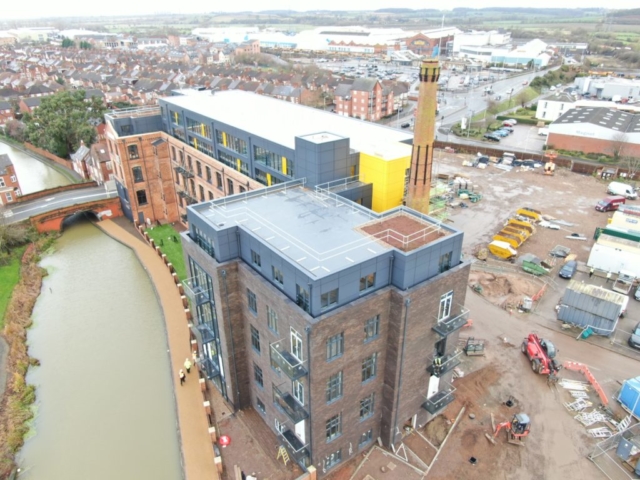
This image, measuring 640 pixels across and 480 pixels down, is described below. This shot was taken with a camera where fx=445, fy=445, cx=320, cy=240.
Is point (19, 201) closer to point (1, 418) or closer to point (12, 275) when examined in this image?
point (12, 275)

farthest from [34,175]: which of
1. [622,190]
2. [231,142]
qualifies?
[622,190]

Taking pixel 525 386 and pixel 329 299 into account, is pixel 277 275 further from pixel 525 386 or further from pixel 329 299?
pixel 525 386

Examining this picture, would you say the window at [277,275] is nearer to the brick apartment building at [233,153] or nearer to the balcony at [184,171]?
the brick apartment building at [233,153]

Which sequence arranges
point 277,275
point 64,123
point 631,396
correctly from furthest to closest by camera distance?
1. point 64,123
2. point 631,396
3. point 277,275

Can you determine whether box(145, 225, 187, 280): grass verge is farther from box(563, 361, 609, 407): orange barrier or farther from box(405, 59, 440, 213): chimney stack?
box(563, 361, 609, 407): orange barrier

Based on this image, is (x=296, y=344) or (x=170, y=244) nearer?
(x=296, y=344)

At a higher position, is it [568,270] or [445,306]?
[445,306]

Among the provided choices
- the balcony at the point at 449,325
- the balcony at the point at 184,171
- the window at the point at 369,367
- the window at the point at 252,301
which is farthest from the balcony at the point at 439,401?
the balcony at the point at 184,171
